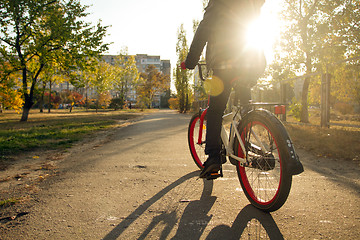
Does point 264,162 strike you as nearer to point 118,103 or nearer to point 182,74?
point 182,74

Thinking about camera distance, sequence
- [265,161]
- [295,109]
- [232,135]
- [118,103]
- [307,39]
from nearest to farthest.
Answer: [265,161], [232,135], [295,109], [307,39], [118,103]

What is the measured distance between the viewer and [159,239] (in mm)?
1804

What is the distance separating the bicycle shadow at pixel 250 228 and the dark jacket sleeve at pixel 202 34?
1.56 meters

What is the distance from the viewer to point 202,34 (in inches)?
102

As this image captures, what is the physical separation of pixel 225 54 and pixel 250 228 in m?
1.57

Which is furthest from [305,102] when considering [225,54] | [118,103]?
[118,103]

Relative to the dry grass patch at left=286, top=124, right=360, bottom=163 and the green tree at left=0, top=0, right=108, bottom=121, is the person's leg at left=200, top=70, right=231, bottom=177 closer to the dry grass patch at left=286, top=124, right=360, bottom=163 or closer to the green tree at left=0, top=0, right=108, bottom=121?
the dry grass patch at left=286, top=124, right=360, bottom=163

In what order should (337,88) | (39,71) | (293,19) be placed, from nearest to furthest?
(337,88)
(293,19)
(39,71)

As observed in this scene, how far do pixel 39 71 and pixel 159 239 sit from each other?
18177mm

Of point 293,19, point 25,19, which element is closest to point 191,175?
point 293,19

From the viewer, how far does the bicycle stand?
1994 mm

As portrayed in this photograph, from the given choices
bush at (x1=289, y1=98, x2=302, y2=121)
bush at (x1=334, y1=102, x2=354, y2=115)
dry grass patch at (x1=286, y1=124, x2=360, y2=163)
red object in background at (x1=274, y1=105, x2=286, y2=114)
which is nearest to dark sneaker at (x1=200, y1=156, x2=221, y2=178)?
red object in background at (x1=274, y1=105, x2=286, y2=114)

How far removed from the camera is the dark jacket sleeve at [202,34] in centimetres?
254

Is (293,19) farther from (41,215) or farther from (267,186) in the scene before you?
(41,215)
